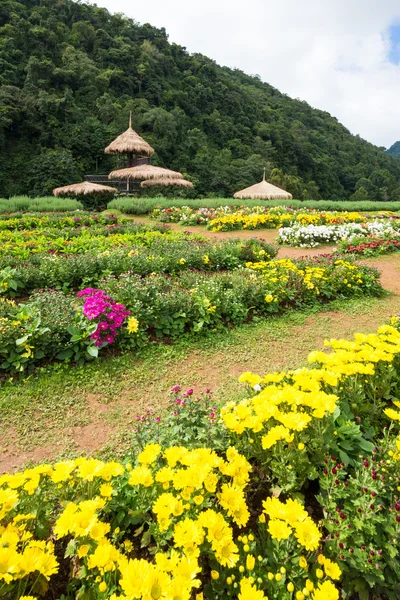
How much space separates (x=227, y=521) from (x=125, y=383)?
196 centimetres

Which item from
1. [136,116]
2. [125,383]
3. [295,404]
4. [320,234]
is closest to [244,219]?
[320,234]

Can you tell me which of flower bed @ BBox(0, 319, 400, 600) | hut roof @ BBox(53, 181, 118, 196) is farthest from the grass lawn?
hut roof @ BBox(53, 181, 118, 196)

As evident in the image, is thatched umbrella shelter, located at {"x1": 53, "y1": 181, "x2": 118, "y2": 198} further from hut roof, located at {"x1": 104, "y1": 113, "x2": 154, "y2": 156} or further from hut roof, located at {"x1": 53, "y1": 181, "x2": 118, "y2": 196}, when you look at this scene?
hut roof, located at {"x1": 104, "y1": 113, "x2": 154, "y2": 156}

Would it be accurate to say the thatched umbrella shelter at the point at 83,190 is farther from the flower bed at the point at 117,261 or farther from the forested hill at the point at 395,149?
the forested hill at the point at 395,149

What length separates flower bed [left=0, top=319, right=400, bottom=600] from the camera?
1062 mm

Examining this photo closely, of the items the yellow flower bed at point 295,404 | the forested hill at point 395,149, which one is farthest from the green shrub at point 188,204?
the forested hill at point 395,149

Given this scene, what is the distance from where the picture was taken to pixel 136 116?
103 ft

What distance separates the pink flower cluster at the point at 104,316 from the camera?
3.49m

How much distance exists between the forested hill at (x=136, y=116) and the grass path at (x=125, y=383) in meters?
24.7

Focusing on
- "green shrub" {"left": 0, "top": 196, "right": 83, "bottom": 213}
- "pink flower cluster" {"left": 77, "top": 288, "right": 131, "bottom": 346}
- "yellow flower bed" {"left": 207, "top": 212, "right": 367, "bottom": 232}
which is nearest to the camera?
"pink flower cluster" {"left": 77, "top": 288, "right": 131, "bottom": 346}

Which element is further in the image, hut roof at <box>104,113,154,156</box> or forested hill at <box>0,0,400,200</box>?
forested hill at <box>0,0,400,200</box>

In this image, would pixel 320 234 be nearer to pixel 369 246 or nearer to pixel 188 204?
pixel 369 246

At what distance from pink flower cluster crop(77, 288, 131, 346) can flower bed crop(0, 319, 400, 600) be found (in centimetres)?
184

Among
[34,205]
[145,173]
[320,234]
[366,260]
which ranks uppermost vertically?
[145,173]
